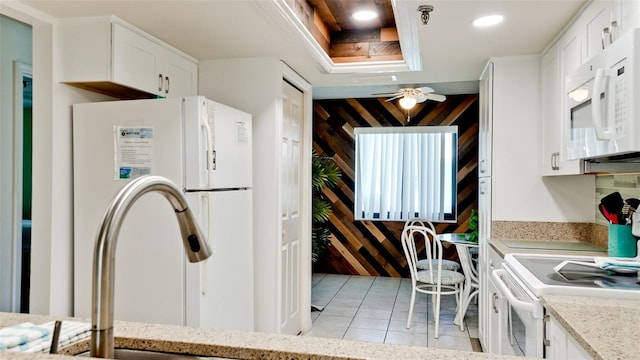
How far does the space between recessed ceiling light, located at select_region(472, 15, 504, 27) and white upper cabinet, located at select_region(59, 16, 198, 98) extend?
1887 millimetres

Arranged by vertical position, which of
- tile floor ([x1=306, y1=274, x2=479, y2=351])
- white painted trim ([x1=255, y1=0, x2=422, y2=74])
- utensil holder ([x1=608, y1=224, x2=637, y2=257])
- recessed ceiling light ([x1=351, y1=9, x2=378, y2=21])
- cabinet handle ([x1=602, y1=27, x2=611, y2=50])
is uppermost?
recessed ceiling light ([x1=351, y1=9, x2=378, y2=21])

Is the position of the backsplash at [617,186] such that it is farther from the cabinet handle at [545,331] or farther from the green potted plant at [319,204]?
the green potted plant at [319,204]

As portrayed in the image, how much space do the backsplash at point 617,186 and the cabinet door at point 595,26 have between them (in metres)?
0.77

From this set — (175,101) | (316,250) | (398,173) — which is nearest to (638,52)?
(175,101)

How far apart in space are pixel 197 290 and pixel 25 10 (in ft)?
5.34

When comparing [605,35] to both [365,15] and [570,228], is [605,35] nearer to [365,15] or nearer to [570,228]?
[570,228]

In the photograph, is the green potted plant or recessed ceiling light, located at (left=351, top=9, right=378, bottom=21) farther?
the green potted plant

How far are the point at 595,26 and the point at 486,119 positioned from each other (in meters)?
1.41

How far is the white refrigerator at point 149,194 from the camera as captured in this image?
2377 millimetres

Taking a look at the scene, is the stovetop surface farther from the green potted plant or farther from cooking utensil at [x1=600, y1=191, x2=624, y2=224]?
the green potted plant

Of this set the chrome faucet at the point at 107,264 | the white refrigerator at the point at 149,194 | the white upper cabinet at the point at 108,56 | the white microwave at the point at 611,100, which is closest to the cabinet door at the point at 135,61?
the white upper cabinet at the point at 108,56

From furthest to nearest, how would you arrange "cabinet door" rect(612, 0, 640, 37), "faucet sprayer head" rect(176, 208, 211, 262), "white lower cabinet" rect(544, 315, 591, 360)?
"cabinet door" rect(612, 0, 640, 37)
"white lower cabinet" rect(544, 315, 591, 360)
"faucet sprayer head" rect(176, 208, 211, 262)

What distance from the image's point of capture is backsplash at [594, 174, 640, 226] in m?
2.44

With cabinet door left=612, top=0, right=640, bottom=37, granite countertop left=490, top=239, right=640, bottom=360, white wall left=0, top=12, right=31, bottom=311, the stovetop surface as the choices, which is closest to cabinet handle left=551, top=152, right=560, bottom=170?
the stovetop surface
